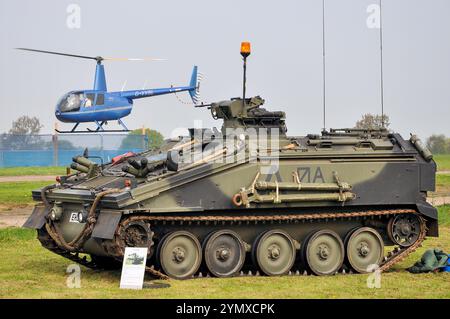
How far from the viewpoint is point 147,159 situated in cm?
1947

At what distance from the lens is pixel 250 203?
19.1 m

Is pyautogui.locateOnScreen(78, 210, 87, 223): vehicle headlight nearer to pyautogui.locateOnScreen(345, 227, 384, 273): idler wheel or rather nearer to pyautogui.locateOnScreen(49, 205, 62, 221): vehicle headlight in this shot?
pyautogui.locateOnScreen(49, 205, 62, 221): vehicle headlight

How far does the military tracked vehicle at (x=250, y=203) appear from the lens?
725 inches

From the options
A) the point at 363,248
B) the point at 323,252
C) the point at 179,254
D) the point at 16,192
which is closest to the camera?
the point at 179,254

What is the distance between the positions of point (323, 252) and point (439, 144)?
240 ft

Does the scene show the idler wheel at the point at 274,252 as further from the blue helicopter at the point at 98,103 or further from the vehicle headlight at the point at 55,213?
the blue helicopter at the point at 98,103

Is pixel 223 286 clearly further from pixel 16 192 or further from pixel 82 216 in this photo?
pixel 16 192

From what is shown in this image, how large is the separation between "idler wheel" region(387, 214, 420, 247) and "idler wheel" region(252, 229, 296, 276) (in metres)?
2.20

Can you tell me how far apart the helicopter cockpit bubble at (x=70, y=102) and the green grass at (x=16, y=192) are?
3.77 metres

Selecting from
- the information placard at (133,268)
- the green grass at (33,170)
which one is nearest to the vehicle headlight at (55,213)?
the information placard at (133,268)

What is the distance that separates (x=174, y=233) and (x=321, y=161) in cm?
334

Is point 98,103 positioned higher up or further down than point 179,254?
higher up

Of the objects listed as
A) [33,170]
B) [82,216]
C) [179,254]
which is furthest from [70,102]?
[179,254]
